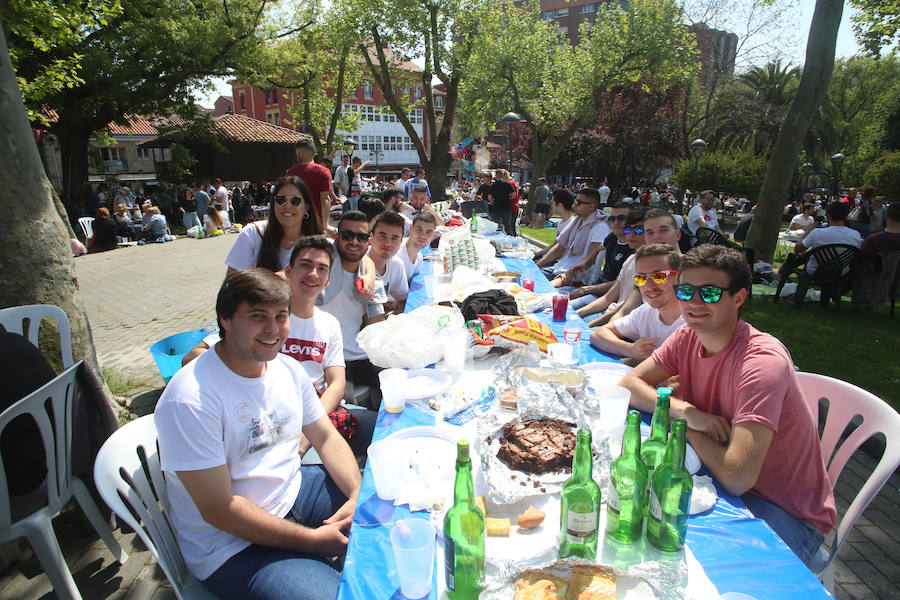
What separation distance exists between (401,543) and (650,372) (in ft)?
5.37

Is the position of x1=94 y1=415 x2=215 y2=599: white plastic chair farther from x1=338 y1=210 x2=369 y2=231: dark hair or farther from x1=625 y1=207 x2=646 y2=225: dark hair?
x1=625 y1=207 x2=646 y2=225: dark hair

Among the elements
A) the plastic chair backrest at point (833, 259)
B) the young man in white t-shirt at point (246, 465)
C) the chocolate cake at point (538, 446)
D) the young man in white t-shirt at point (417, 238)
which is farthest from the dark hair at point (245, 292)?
the plastic chair backrest at point (833, 259)

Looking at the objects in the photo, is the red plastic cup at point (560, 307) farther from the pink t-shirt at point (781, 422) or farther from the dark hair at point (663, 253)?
the pink t-shirt at point (781, 422)

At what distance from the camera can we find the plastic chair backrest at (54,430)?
2027 mm

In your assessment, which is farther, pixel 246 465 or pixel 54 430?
pixel 54 430

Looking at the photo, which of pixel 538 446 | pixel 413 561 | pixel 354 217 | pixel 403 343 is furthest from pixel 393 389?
pixel 354 217

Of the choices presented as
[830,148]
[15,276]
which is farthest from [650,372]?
[830,148]

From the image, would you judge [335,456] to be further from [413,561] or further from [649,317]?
[649,317]

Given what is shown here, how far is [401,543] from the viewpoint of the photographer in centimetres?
128

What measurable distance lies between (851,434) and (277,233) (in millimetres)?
3815

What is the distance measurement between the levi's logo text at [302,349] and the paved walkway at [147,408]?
1308 millimetres

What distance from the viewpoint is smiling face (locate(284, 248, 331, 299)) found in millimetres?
2834

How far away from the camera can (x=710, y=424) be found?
1886mm

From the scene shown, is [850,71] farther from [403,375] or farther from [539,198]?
[403,375]
